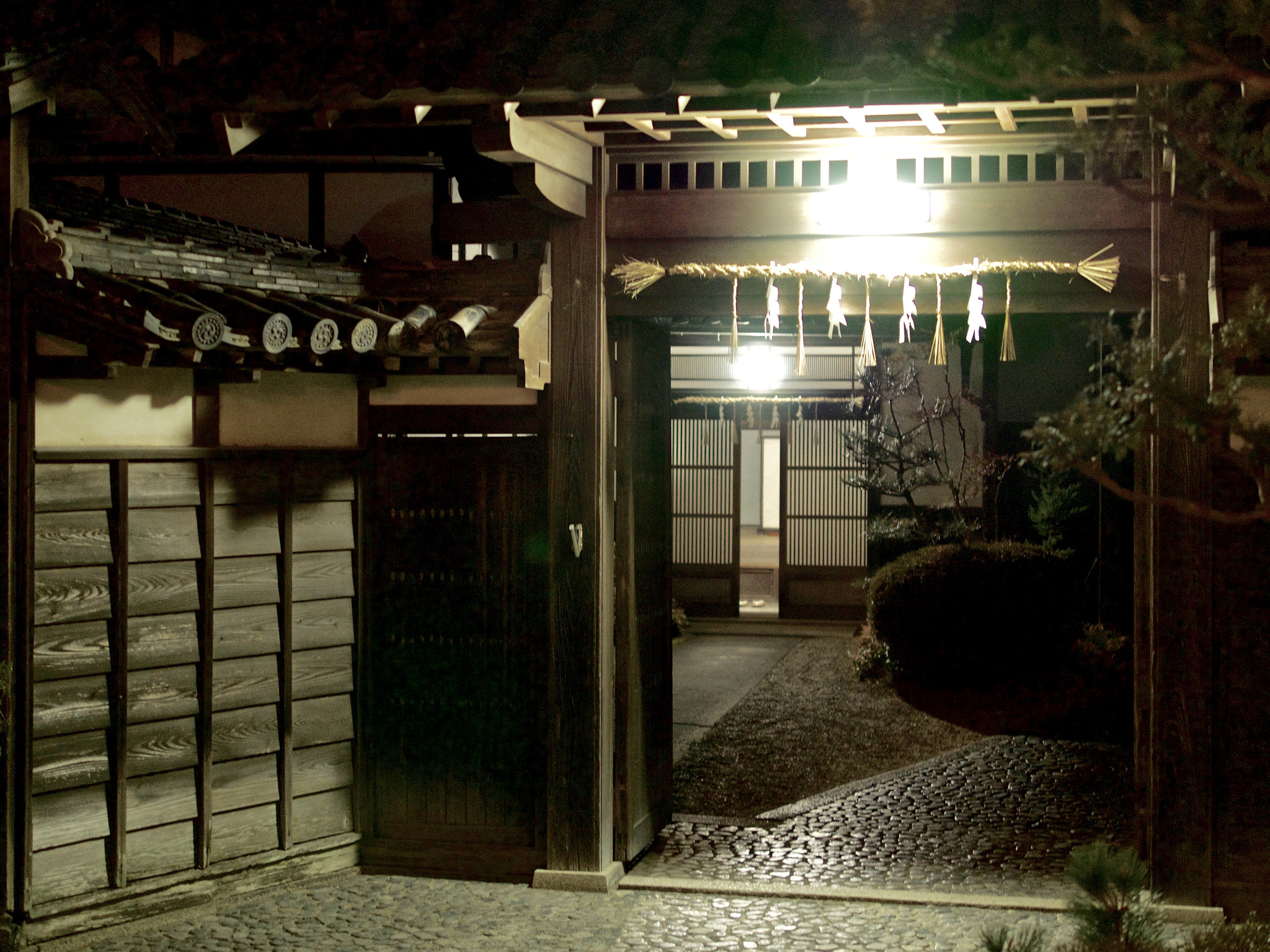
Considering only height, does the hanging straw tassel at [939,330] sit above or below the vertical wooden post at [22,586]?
above

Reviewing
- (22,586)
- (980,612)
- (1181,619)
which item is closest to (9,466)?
(22,586)

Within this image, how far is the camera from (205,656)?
283 inches

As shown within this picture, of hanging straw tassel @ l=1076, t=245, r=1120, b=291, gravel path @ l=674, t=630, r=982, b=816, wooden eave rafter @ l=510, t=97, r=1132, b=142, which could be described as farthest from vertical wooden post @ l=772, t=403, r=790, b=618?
hanging straw tassel @ l=1076, t=245, r=1120, b=291

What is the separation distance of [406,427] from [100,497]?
1.90 metres

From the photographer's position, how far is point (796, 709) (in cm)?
1345

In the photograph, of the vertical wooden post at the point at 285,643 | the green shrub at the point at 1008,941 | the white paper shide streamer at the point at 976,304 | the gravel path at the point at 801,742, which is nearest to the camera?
the green shrub at the point at 1008,941

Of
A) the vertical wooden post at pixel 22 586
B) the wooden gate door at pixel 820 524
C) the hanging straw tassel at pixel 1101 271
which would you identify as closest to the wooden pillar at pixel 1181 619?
the hanging straw tassel at pixel 1101 271

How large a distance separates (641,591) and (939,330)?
2740mm

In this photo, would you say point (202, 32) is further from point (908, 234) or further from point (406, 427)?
point (908, 234)

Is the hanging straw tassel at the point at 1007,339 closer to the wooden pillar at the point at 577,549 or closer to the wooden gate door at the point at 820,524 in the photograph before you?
the wooden pillar at the point at 577,549

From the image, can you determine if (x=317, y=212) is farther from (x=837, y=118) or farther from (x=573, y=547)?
(x=837, y=118)

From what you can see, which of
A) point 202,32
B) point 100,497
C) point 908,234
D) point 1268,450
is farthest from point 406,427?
point 1268,450

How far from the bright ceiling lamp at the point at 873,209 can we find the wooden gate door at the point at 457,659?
2.34m

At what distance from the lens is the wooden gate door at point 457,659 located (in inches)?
305
